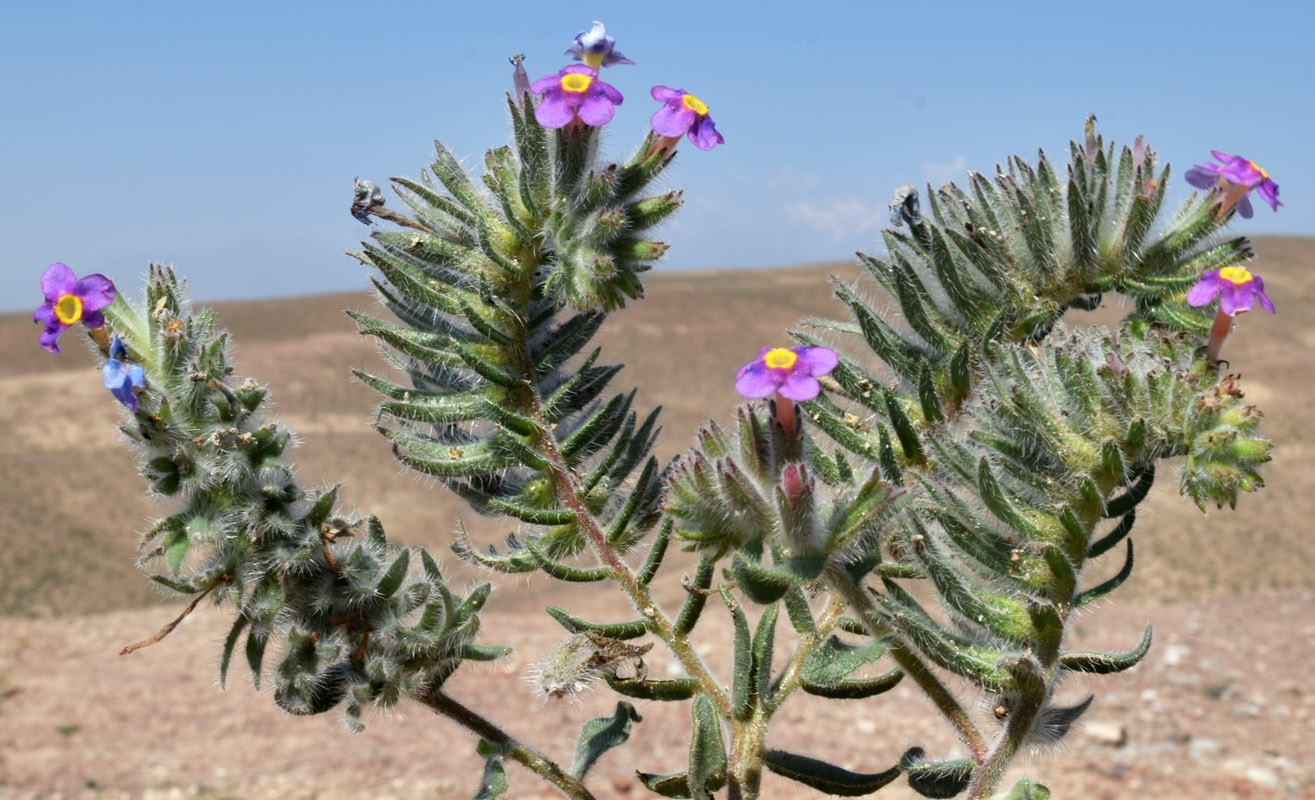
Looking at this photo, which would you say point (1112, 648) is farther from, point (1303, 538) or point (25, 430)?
point (25, 430)

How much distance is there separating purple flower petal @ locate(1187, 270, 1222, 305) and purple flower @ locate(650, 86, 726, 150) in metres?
1.11

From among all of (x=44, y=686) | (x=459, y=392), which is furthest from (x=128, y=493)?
(x=459, y=392)

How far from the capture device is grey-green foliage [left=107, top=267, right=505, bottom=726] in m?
2.31

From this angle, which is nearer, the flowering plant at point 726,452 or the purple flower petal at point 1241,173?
the flowering plant at point 726,452

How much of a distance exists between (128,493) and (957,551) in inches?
1612

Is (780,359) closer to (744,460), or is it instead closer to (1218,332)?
(744,460)

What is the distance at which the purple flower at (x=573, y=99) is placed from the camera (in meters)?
2.48

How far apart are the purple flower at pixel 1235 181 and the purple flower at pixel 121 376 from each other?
2.57 m

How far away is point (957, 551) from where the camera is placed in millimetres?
2432

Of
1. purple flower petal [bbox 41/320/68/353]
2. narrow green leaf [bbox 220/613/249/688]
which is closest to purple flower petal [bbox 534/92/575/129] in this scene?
purple flower petal [bbox 41/320/68/353]

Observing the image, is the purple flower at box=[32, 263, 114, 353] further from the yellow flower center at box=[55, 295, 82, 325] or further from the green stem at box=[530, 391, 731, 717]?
the green stem at box=[530, 391, 731, 717]

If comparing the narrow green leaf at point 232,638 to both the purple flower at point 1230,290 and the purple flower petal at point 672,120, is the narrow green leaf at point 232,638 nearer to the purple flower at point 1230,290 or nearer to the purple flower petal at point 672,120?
the purple flower petal at point 672,120

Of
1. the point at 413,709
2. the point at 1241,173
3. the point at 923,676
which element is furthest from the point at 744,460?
the point at 413,709

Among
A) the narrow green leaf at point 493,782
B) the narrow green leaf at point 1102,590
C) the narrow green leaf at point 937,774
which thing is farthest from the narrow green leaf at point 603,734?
the narrow green leaf at point 1102,590
